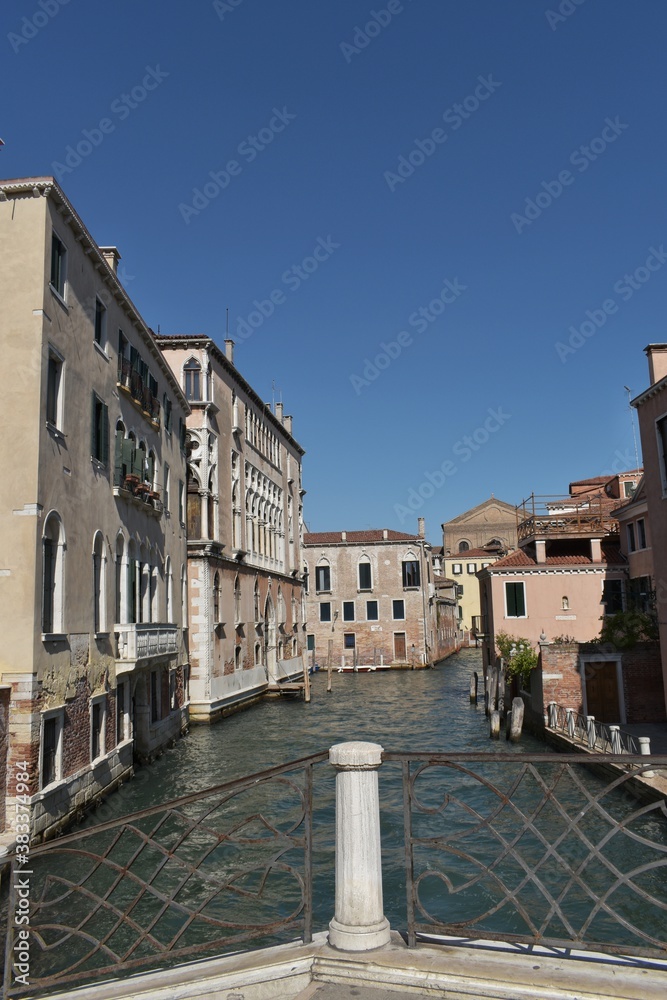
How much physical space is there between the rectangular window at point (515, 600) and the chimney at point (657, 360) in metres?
9.28

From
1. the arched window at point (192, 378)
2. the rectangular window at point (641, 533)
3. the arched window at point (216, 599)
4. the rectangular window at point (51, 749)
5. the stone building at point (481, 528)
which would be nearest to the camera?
the rectangular window at point (51, 749)

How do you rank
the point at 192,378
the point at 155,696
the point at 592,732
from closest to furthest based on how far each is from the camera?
the point at 592,732 → the point at 155,696 → the point at 192,378

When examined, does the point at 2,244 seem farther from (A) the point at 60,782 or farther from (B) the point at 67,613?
(A) the point at 60,782

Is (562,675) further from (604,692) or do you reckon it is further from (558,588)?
(558,588)

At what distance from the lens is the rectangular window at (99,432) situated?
510 inches

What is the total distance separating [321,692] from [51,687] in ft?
77.0

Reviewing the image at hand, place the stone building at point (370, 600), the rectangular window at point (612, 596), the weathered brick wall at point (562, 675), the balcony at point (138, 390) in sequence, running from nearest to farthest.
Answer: the balcony at point (138, 390) → the weathered brick wall at point (562, 675) → the rectangular window at point (612, 596) → the stone building at point (370, 600)

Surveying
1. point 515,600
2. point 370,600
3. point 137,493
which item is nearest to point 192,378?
point 137,493

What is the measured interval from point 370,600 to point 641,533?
85.6 ft

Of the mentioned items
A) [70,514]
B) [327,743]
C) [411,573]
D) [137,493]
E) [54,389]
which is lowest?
[327,743]

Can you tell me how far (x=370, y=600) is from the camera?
4559 cm

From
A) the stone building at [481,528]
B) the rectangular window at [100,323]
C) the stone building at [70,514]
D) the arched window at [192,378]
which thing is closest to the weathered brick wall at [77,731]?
the stone building at [70,514]

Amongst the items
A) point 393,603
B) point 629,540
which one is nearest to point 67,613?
point 629,540

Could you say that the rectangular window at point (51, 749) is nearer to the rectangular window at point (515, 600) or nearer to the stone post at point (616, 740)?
the stone post at point (616, 740)
